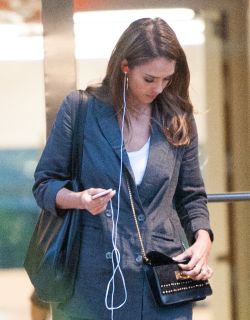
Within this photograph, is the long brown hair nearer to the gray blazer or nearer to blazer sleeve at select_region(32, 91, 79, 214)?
the gray blazer

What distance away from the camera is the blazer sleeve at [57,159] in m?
2.96

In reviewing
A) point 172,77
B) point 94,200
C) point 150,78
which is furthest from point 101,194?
point 172,77

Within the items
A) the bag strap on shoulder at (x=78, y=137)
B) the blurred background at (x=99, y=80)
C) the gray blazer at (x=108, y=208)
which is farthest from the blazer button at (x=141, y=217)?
the blurred background at (x=99, y=80)

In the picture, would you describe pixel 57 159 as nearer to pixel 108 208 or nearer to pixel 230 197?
pixel 108 208

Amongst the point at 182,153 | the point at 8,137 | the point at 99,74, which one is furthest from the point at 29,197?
the point at 182,153

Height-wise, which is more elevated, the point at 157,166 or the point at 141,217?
the point at 157,166

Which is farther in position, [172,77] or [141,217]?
[172,77]

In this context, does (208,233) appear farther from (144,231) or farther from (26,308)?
(26,308)

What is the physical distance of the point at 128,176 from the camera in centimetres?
294

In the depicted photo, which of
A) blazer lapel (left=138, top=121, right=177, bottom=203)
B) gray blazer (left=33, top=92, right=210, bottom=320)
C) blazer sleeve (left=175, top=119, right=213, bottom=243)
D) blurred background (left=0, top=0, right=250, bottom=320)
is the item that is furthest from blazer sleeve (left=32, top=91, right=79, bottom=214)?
blurred background (left=0, top=0, right=250, bottom=320)

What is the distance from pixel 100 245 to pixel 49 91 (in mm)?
1680

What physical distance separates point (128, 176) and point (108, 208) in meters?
0.12

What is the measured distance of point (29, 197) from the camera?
452 centimetres

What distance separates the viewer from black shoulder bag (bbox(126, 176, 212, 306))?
2898mm
